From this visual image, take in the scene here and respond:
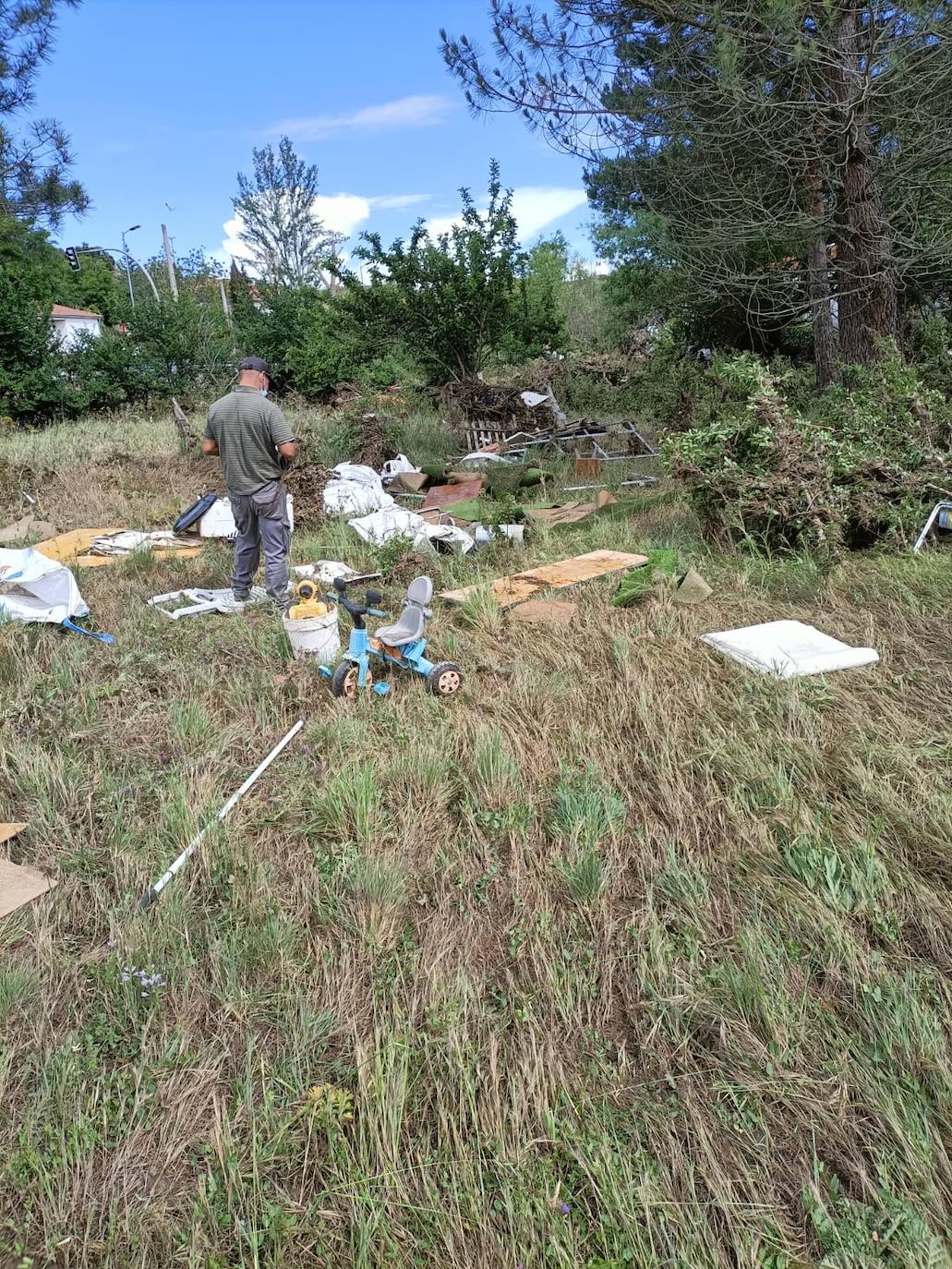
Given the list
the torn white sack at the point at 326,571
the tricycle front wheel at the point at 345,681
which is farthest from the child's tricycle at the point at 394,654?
the torn white sack at the point at 326,571

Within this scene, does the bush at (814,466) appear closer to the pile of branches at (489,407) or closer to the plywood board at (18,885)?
the plywood board at (18,885)

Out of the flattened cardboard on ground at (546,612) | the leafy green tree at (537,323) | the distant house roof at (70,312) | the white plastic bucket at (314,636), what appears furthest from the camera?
the distant house roof at (70,312)

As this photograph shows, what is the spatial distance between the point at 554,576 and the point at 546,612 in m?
0.77

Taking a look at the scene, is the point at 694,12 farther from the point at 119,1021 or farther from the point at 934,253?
the point at 119,1021

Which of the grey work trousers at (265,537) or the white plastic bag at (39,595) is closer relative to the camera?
the white plastic bag at (39,595)

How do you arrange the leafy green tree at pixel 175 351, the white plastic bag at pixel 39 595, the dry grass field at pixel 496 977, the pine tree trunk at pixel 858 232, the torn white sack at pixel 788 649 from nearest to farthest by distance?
1. the dry grass field at pixel 496 977
2. the torn white sack at pixel 788 649
3. the white plastic bag at pixel 39 595
4. the pine tree trunk at pixel 858 232
5. the leafy green tree at pixel 175 351

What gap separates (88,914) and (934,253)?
29.2 ft

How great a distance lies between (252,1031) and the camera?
202 centimetres

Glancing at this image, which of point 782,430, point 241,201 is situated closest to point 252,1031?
point 782,430

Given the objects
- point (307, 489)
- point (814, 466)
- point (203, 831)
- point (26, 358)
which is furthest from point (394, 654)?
point (26, 358)

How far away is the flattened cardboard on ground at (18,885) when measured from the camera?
8.28 ft

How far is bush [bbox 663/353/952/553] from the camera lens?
528 centimetres

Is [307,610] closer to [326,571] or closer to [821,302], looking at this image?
[326,571]

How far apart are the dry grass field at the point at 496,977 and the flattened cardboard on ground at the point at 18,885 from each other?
70 millimetres
